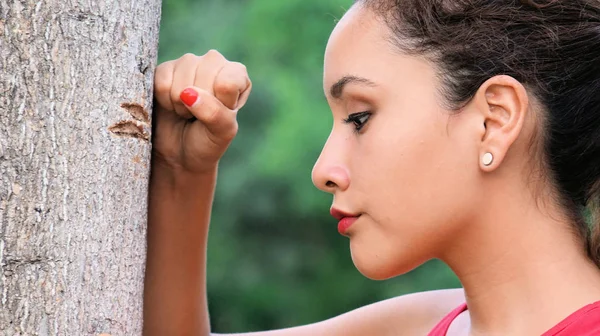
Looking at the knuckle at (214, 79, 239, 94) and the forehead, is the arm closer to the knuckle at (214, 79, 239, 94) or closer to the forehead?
the knuckle at (214, 79, 239, 94)

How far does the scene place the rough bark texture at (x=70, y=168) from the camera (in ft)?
4.39

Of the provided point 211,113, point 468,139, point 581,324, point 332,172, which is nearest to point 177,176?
point 211,113

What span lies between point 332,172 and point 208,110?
26cm

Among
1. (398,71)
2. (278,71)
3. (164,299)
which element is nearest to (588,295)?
(398,71)

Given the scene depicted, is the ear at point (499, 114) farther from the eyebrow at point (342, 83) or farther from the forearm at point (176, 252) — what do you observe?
the forearm at point (176, 252)

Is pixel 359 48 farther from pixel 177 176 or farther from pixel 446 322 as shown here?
pixel 446 322

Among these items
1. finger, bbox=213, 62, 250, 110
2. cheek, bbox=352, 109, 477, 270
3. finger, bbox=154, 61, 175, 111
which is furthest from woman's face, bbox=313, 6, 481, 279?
finger, bbox=154, 61, 175, 111

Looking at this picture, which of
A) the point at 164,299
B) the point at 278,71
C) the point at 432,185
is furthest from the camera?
the point at 278,71

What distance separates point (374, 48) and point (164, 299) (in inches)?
27.3

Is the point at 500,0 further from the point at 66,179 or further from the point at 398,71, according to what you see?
the point at 66,179

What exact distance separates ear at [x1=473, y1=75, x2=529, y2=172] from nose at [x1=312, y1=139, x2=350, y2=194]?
0.25 metres

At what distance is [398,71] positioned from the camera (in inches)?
63.9

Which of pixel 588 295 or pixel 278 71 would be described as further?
pixel 278 71

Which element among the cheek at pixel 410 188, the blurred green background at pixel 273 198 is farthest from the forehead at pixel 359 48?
the blurred green background at pixel 273 198
